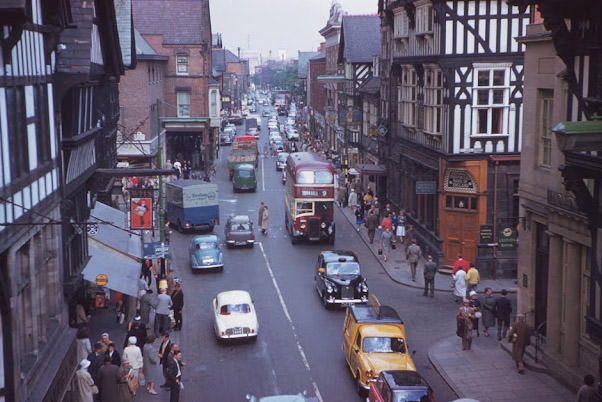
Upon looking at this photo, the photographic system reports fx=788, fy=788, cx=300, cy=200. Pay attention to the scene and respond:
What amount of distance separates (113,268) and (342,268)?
8.31 meters

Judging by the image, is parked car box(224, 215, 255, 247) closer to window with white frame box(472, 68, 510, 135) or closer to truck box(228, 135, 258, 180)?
window with white frame box(472, 68, 510, 135)

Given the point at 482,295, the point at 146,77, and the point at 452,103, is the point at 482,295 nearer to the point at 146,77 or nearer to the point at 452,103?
the point at 452,103

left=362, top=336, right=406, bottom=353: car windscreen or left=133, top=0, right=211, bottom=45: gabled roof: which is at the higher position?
left=133, top=0, right=211, bottom=45: gabled roof

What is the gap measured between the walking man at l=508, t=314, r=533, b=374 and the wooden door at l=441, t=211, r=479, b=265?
1169 cm

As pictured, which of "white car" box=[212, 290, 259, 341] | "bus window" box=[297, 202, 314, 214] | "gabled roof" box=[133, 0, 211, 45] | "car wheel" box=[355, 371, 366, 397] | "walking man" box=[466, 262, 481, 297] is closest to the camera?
"car wheel" box=[355, 371, 366, 397]

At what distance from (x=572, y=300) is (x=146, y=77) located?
145ft

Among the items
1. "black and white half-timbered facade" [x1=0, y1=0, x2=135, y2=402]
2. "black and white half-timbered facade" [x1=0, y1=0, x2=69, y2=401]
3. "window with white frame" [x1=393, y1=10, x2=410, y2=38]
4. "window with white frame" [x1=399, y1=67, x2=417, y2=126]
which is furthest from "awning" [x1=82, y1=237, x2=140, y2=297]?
"window with white frame" [x1=393, y1=10, x2=410, y2=38]

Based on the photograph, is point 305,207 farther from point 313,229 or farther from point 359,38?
point 359,38

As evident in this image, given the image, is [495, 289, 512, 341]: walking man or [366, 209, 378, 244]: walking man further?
[366, 209, 378, 244]: walking man

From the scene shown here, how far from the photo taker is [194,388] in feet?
66.7

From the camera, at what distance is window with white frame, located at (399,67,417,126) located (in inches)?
1527

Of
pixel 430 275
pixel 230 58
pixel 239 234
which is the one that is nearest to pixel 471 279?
pixel 430 275

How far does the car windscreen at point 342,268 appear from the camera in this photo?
28.2m

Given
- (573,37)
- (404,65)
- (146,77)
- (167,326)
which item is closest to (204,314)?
(167,326)
